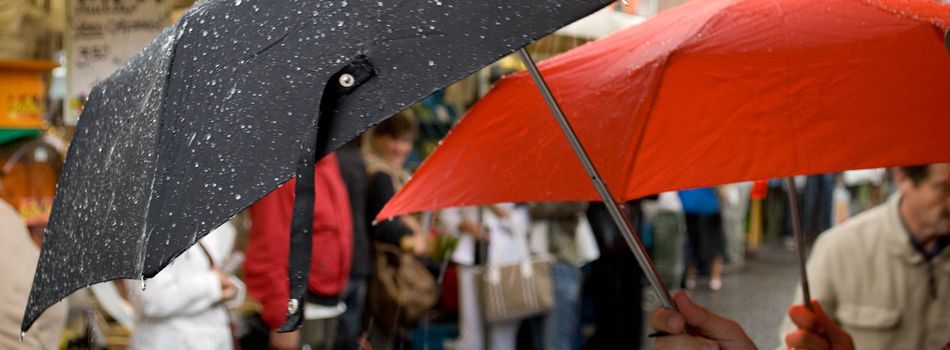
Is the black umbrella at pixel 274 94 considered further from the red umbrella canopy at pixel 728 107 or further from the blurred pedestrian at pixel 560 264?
the blurred pedestrian at pixel 560 264

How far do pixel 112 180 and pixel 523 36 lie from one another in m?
0.66

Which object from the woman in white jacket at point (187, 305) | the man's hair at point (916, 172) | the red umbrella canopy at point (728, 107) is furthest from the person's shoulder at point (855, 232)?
the woman in white jacket at point (187, 305)

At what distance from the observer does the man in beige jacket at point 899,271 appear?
3934 mm

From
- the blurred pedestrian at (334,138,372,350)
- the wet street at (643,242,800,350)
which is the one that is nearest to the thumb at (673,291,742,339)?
the blurred pedestrian at (334,138,372,350)

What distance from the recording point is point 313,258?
6148mm

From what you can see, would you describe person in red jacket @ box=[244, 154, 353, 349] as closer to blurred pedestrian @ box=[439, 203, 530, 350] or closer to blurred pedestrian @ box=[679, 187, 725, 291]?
blurred pedestrian @ box=[439, 203, 530, 350]

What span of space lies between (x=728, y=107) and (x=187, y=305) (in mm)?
3037

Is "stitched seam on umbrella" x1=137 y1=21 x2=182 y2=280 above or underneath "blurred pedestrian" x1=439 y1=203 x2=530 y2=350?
above

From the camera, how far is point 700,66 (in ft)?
8.89

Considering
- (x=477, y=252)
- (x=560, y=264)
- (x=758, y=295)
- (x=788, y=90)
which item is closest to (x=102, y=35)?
(x=477, y=252)

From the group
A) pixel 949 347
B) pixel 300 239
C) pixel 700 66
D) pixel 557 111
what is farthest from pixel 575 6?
pixel 949 347

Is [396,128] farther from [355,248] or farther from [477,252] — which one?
[477,252]

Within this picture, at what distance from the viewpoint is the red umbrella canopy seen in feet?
8.55

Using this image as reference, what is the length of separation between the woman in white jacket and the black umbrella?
3.31 meters
